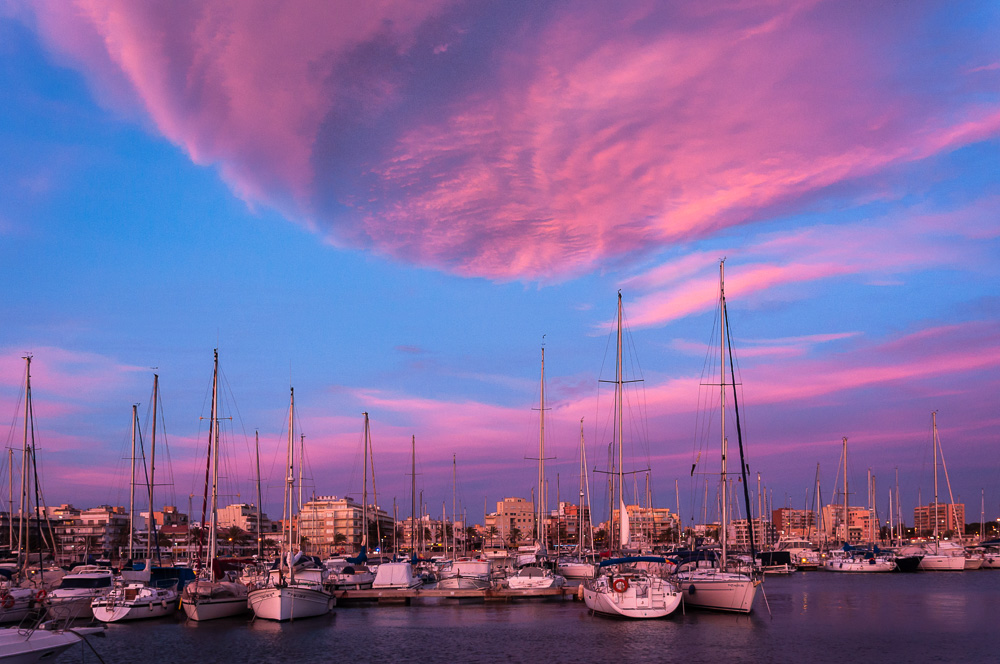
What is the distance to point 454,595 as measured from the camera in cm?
5191

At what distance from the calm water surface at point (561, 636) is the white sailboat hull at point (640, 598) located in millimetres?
605

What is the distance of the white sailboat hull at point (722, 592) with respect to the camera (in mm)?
40062

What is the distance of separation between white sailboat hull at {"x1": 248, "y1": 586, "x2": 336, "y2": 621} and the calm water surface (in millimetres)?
571

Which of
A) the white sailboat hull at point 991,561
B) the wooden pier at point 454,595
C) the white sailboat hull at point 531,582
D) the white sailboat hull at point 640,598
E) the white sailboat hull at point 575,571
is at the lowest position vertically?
the white sailboat hull at point 991,561

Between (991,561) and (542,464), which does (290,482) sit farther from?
(991,561)

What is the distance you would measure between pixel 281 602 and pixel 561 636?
13794 millimetres

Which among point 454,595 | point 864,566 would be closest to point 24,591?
point 454,595

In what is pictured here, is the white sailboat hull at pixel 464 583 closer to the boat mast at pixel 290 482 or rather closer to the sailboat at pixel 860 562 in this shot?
the boat mast at pixel 290 482

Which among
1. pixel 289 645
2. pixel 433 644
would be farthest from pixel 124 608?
pixel 433 644

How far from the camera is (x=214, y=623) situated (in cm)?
4062

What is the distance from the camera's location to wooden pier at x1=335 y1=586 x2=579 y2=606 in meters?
50.4

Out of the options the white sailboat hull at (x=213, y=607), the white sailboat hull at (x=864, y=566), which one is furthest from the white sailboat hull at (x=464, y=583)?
the white sailboat hull at (x=864, y=566)

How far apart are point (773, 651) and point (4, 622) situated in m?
33.1

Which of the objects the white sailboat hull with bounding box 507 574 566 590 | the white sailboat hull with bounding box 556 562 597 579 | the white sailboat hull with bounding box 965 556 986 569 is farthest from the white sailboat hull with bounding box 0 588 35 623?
the white sailboat hull with bounding box 965 556 986 569
